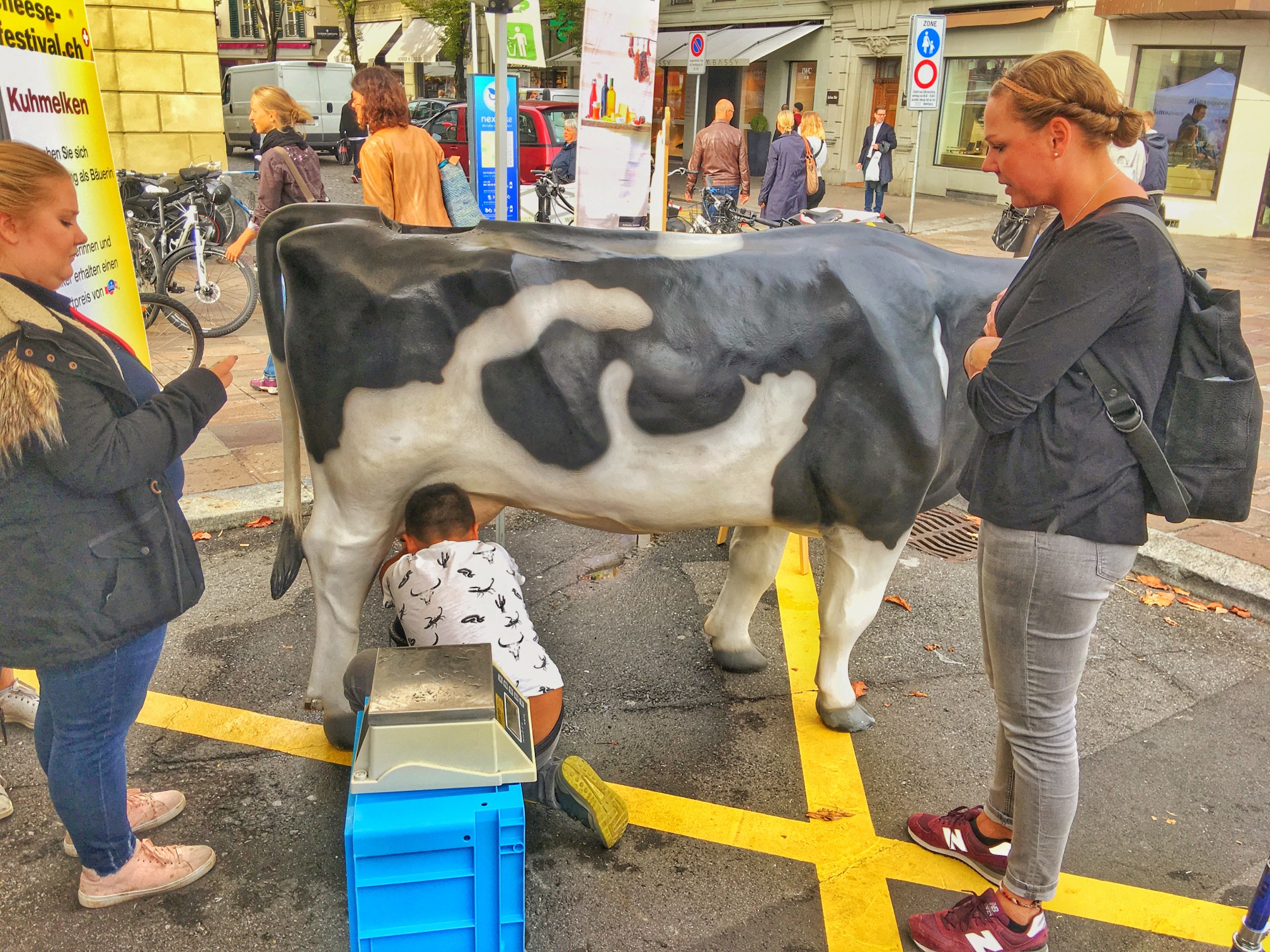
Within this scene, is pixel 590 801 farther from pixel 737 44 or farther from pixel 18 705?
pixel 737 44

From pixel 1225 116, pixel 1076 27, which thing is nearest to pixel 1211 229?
pixel 1225 116

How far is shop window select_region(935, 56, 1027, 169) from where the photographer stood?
65.4 feet

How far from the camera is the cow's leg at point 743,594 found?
349 centimetres

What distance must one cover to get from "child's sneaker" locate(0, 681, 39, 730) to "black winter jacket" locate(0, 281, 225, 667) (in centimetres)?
128

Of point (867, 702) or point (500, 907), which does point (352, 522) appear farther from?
point (867, 702)

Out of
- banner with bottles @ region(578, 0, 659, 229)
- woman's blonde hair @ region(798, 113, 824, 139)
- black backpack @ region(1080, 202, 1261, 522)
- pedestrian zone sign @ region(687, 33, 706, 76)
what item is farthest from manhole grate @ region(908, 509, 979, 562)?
pedestrian zone sign @ region(687, 33, 706, 76)

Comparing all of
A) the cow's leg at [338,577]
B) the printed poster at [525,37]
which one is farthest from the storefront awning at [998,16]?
the cow's leg at [338,577]

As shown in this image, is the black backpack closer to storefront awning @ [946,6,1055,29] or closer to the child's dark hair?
the child's dark hair

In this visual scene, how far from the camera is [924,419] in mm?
2721

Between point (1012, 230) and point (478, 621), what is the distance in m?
4.36

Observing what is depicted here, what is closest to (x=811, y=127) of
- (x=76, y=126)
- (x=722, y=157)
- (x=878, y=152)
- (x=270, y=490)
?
(x=722, y=157)

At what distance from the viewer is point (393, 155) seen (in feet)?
17.7

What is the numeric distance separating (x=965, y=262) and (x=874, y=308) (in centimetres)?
45

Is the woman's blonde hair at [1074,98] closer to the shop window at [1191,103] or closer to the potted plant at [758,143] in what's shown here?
the shop window at [1191,103]
